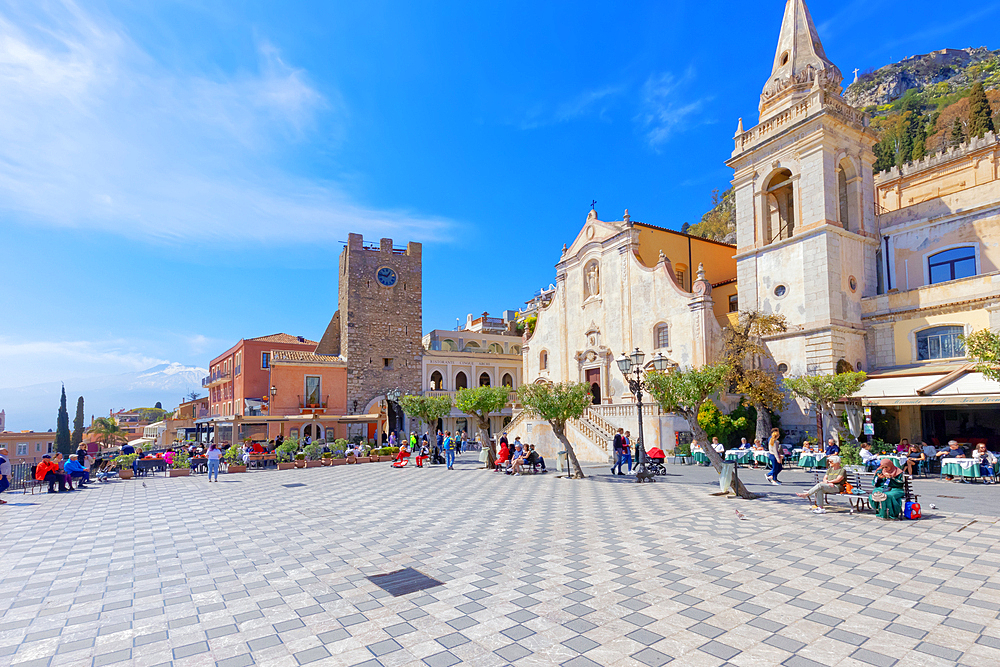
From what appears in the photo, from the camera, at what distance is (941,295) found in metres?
21.0

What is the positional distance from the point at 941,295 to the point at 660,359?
47.7 feet

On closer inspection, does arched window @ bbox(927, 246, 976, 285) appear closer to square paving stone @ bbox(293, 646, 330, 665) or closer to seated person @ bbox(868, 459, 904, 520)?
seated person @ bbox(868, 459, 904, 520)

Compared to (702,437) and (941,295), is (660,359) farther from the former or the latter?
(941,295)

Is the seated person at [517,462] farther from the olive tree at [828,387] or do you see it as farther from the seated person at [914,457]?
the seated person at [914,457]

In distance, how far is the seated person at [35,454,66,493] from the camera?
16594mm

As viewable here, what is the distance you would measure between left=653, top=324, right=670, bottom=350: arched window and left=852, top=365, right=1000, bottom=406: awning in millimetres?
9347

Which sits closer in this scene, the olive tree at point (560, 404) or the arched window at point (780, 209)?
the olive tree at point (560, 404)

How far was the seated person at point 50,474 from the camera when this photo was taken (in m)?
16.6

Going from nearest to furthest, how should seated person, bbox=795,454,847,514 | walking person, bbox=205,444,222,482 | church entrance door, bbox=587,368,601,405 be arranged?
1. seated person, bbox=795,454,847,514
2. walking person, bbox=205,444,222,482
3. church entrance door, bbox=587,368,601,405

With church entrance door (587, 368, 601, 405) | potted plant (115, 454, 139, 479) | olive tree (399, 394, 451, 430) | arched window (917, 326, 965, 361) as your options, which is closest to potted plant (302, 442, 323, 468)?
olive tree (399, 394, 451, 430)

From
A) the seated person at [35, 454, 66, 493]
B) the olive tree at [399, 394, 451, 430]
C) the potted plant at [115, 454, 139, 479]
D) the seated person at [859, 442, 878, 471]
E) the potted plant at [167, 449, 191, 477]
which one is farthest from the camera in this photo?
the olive tree at [399, 394, 451, 430]

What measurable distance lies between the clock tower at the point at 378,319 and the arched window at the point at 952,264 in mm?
33310

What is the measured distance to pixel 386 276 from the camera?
42781 millimetres

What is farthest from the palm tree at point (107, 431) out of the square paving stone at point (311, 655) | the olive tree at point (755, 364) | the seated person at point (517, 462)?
the square paving stone at point (311, 655)
